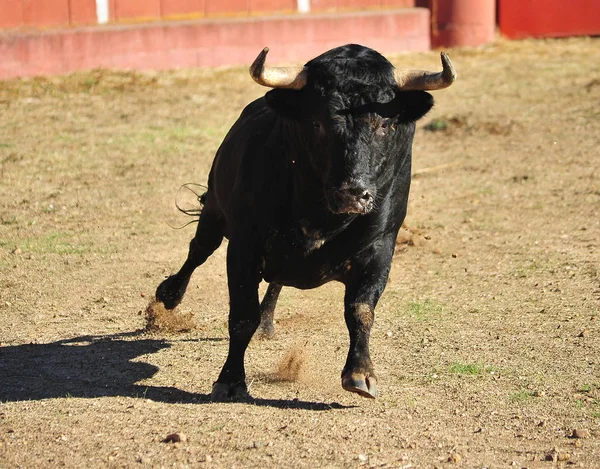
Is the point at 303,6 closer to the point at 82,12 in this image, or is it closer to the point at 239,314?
the point at 82,12

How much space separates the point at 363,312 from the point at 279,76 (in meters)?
1.23

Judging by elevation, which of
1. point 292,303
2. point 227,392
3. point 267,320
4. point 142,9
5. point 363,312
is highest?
point 142,9

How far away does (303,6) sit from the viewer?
15.9 metres

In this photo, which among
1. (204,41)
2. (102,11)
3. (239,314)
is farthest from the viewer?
(204,41)

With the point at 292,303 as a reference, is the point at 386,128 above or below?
above

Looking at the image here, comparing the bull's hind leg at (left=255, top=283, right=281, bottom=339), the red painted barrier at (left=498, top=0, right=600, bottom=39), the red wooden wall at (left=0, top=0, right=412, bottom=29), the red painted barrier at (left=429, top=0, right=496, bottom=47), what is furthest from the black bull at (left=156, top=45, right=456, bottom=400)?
the red painted barrier at (left=498, top=0, right=600, bottom=39)

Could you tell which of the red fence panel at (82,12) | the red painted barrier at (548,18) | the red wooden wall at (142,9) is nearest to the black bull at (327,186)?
the red wooden wall at (142,9)

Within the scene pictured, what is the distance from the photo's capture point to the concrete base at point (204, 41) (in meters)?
13.3

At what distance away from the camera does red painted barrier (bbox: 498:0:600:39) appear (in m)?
17.1

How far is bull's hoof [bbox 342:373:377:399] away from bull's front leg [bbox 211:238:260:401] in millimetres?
559

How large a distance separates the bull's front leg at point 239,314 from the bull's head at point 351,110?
566 mm

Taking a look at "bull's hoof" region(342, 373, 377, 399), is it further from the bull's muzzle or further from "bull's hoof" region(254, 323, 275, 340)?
"bull's hoof" region(254, 323, 275, 340)

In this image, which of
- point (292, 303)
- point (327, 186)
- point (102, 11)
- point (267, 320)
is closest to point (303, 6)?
point (102, 11)

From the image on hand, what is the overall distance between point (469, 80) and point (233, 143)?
29.9 ft
